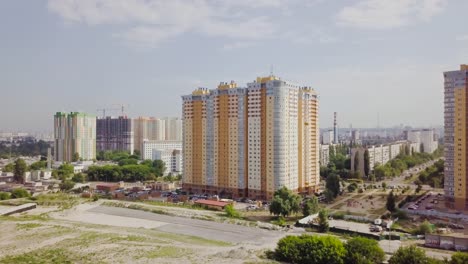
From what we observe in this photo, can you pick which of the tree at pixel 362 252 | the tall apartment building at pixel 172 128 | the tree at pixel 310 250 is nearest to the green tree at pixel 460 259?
the tree at pixel 362 252

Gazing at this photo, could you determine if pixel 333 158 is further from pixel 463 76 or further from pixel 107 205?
pixel 107 205

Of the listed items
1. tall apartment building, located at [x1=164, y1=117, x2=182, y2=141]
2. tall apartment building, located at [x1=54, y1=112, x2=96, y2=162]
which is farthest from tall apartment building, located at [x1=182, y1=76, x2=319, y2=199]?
tall apartment building, located at [x1=164, y1=117, x2=182, y2=141]

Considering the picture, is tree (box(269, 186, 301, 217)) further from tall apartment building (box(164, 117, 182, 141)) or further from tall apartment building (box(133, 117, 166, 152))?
tall apartment building (box(164, 117, 182, 141))

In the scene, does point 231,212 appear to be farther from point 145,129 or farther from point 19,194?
point 145,129

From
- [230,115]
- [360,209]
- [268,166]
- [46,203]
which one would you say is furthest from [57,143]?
[360,209]

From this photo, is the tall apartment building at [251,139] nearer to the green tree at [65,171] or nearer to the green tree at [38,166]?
the green tree at [65,171]

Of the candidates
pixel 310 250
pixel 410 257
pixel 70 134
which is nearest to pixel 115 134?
pixel 70 134
